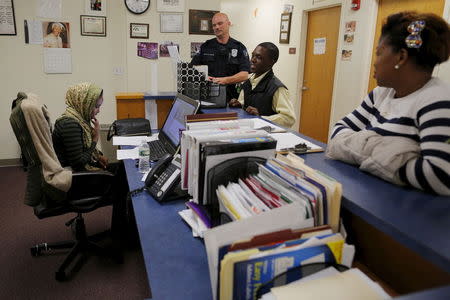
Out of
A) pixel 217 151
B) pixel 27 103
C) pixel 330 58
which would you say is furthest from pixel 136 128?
pixel 330 58

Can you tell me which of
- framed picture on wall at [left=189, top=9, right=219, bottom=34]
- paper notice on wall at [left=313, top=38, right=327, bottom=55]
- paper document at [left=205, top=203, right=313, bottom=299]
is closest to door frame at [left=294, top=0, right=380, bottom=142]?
paper notice on wall at [left=313, top=38, right=327, bottom=55]

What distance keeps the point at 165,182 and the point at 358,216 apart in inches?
32.0

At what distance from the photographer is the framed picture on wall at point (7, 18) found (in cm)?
379

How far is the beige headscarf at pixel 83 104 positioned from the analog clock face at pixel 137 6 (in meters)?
2.11

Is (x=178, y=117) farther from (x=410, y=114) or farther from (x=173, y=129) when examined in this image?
(x=410, y=114)

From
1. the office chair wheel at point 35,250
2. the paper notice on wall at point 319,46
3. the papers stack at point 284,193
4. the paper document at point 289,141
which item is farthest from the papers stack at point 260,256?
the paper notice on wall at point 319,46

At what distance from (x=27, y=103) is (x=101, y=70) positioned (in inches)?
102

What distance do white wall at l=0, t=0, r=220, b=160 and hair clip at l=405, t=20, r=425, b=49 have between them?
3.53 meters

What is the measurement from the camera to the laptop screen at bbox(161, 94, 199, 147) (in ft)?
6.55

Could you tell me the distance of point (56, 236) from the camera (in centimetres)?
271

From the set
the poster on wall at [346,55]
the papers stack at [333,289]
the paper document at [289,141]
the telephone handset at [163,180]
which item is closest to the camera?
the papers stack at [333,289]

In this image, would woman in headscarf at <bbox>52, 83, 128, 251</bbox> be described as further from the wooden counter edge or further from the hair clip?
the hair clip

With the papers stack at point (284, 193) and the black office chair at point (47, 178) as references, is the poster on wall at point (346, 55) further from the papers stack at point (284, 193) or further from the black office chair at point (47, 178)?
the papers stack at point (284, 193)

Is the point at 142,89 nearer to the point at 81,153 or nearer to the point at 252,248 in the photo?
the point at 81,153
